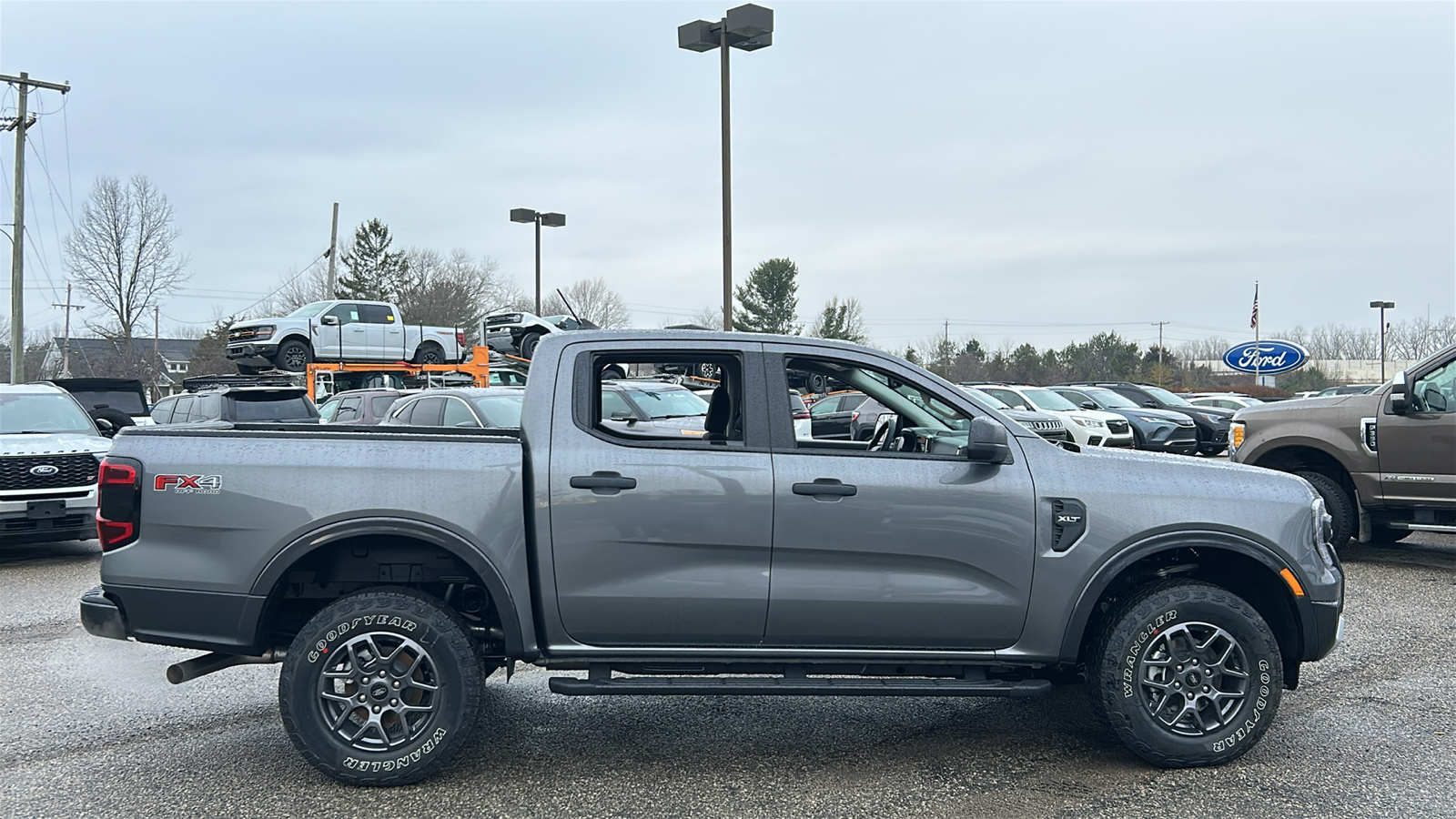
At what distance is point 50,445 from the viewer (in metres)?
10.3

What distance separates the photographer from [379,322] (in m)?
25.5

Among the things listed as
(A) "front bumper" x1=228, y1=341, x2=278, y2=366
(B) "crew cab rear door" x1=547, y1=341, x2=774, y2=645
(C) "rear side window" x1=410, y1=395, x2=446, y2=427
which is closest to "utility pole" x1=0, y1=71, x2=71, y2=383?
(A) "front bumper" x1=228, y1=341, x2=278, y2=366

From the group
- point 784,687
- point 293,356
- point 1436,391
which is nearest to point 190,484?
point 784,687

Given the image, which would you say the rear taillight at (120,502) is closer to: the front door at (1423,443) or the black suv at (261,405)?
the front door at (1423,443)

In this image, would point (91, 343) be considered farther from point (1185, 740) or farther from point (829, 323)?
point (1185, 740)

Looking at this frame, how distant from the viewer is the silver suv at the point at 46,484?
9898mm

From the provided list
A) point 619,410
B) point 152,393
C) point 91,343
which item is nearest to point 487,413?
point 619,410

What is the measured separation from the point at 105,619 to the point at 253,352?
2164cm

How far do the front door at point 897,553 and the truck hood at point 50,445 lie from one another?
8422 millimetres

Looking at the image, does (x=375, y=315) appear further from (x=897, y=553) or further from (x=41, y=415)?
(x=897, y=553)

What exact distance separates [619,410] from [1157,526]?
2.47 meters

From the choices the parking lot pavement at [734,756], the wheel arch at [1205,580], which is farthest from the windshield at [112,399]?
the wheel arch at [1205,580]

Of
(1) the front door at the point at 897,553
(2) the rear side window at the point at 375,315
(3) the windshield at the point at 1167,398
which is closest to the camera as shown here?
(1) the front door at the point at 897,553

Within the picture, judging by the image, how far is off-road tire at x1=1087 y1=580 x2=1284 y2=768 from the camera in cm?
449
